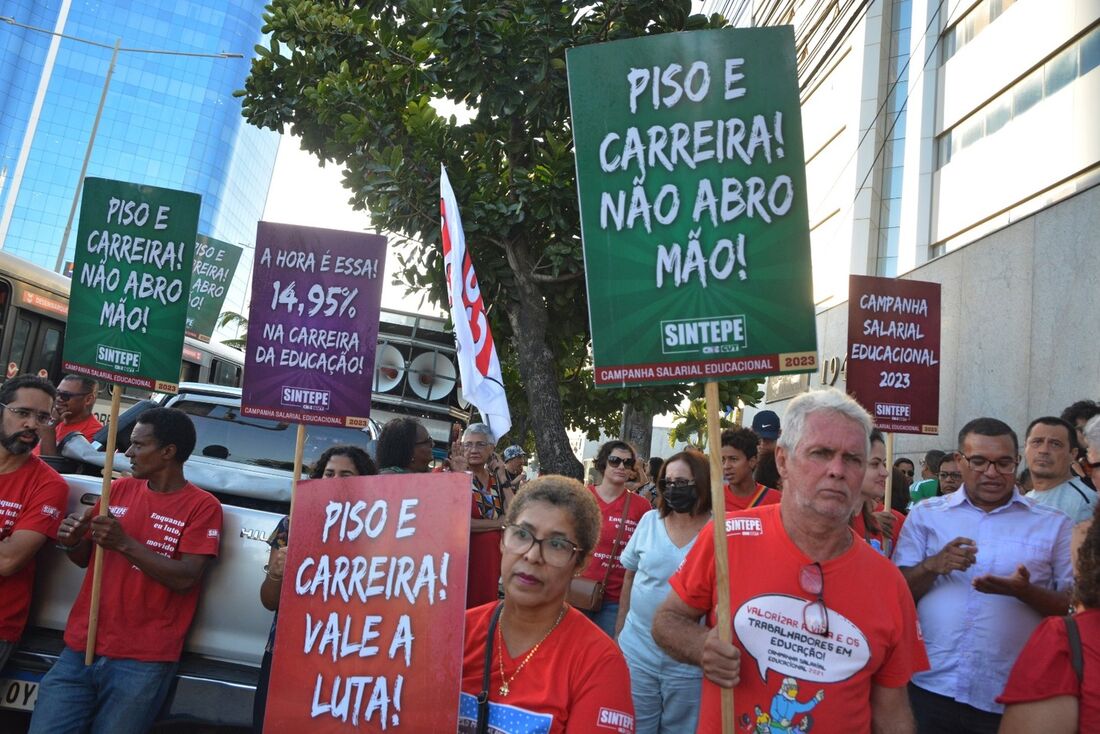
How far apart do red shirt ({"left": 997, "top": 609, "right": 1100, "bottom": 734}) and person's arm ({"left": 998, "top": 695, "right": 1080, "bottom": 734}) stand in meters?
0.01

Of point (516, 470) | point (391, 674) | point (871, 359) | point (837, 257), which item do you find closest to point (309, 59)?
point (516, 470)

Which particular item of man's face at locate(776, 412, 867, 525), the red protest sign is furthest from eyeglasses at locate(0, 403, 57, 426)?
man's face at locate(776, 412, 867, 525)

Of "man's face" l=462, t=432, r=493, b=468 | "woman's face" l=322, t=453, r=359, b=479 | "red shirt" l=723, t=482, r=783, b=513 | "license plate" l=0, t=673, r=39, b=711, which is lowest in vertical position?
"license plate" l=0, t=673, r=39, b=711

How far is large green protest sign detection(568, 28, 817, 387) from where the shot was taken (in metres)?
2.97

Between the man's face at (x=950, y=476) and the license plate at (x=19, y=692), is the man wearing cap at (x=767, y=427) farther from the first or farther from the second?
the license plate at (x=19, y=692)

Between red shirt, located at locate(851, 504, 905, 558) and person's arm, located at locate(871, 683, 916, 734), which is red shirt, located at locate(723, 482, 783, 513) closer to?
red shirt, located at locate(851, 504, 905, 558)

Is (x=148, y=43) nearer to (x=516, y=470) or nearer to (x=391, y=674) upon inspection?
(x=516, y=470)

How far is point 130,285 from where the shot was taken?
4973mm

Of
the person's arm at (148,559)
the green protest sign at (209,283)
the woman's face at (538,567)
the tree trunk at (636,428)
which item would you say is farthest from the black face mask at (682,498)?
the green protest sign at (209,283)

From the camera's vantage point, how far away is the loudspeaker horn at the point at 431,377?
13.4 metres

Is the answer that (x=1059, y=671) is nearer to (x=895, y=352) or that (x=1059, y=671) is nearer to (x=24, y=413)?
(x=24, y=413)

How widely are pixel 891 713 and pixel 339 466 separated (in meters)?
2.56

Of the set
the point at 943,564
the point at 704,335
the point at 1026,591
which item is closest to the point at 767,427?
the point at 943,564

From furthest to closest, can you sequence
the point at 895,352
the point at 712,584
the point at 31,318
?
the point at 31,318 < the point at 895,352 < the point at 712,584
